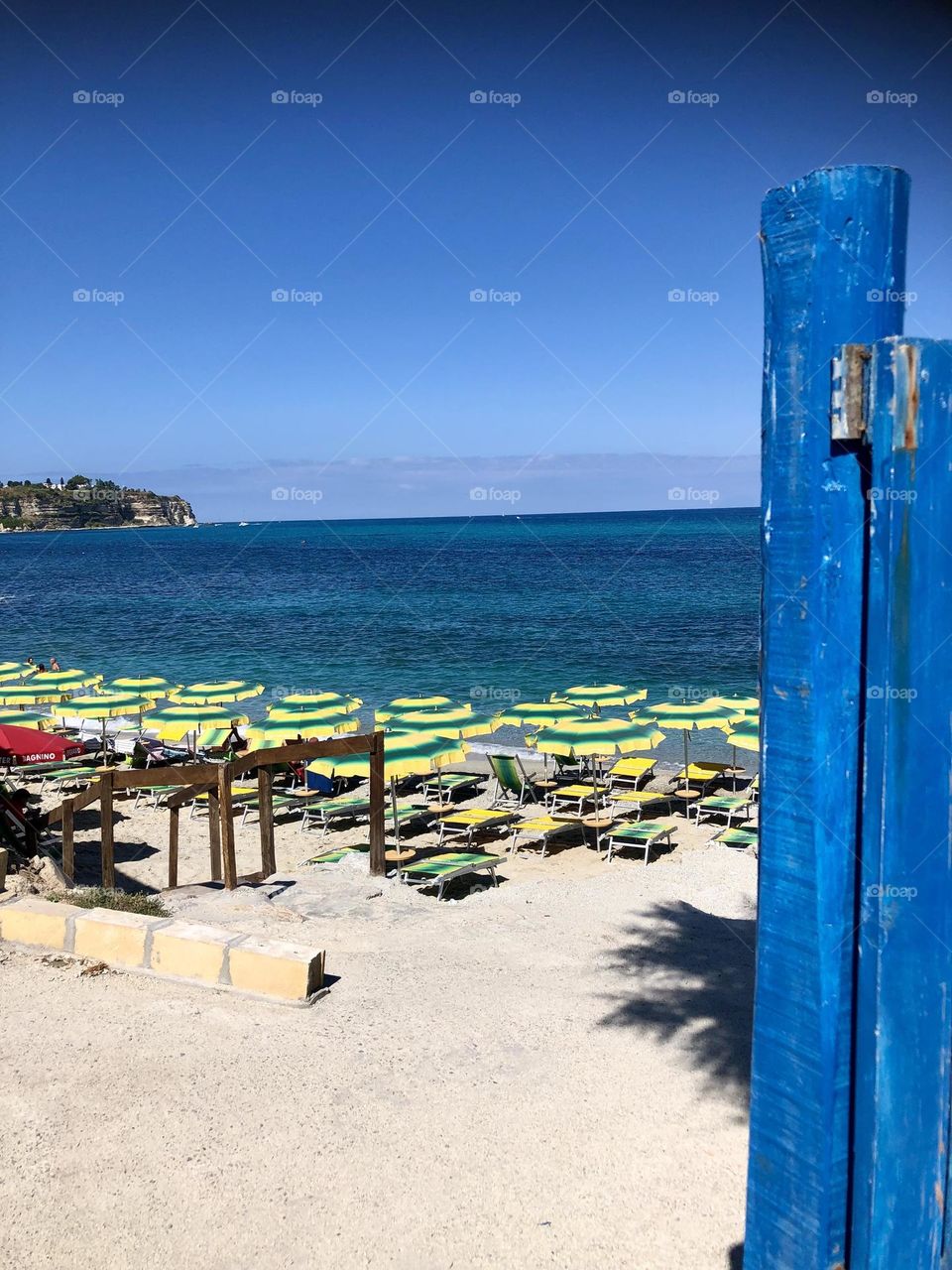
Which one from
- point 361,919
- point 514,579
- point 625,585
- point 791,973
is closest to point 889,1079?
point 791,973

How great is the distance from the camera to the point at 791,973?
188cm

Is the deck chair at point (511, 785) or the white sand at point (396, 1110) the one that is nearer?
the white sand at point (396, 1110)

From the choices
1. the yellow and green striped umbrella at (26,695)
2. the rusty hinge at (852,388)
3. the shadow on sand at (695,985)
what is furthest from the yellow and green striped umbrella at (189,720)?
the rusty hinge at (852,388)

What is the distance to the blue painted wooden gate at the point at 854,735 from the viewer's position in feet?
5.68

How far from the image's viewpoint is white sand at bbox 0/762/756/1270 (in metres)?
3.71

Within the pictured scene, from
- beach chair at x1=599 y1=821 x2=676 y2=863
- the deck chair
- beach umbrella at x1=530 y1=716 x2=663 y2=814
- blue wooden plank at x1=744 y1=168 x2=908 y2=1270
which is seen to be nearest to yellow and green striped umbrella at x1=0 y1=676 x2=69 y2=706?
the deck chair

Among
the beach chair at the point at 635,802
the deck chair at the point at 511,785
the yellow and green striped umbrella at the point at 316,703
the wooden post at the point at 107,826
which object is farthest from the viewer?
the yellow and green striped umbrella at the point at 316,703

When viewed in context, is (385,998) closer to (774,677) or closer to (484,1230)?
(484,1230)

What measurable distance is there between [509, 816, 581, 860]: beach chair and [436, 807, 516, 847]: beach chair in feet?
0.72

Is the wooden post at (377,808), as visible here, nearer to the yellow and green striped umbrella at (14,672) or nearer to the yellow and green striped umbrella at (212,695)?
the yellow and green striped umbrella at (212,695)

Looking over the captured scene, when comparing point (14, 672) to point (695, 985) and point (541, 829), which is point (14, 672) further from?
point (695, 985)

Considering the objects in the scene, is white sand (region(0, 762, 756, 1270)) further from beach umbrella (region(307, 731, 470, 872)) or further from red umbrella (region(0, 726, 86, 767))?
red umbrella (region(0, 726, 86, 767))

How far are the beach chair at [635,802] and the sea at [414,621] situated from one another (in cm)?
379

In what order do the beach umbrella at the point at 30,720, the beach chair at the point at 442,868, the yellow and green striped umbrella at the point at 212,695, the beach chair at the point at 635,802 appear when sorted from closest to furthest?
the beach chair at the point at 442,868 < the beach chair at the point at 635,802 < the yellow and green striped umbrella at the point at 212,695 < the beach umbrella at the point at 30,720
